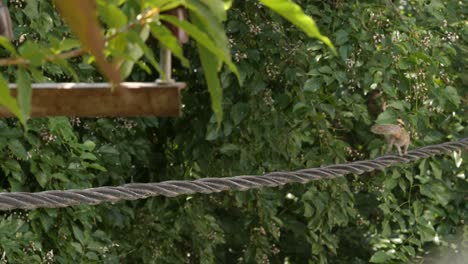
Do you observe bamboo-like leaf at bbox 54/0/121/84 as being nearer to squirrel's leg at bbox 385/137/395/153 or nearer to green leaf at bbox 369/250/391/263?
squirrel's leg at bbox 385/137/395/153

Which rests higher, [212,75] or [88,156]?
[212,75]

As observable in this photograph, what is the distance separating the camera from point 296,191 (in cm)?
344

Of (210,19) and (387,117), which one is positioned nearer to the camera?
(210,19)

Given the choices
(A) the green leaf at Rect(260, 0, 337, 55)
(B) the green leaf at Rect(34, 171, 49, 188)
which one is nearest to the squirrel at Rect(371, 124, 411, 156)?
(B) the green leaf at Rect(34, 171, 49, 188)

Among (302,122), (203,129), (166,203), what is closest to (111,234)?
(166,203)

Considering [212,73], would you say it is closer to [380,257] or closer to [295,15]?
[295,15]

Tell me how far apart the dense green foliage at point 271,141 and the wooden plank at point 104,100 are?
5.95ft

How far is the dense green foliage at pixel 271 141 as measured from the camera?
2.82 metres

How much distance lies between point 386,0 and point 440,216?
87 centimetres

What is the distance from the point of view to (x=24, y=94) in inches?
26.3

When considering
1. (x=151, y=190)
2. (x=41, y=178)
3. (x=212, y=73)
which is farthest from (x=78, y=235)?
(x=212, y=73)

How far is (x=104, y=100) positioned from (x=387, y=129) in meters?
2.33

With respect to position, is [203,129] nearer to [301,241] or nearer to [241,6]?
[241,6]

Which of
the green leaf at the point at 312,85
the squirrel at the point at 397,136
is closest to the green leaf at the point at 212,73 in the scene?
the green leaf at the point at 312,85
